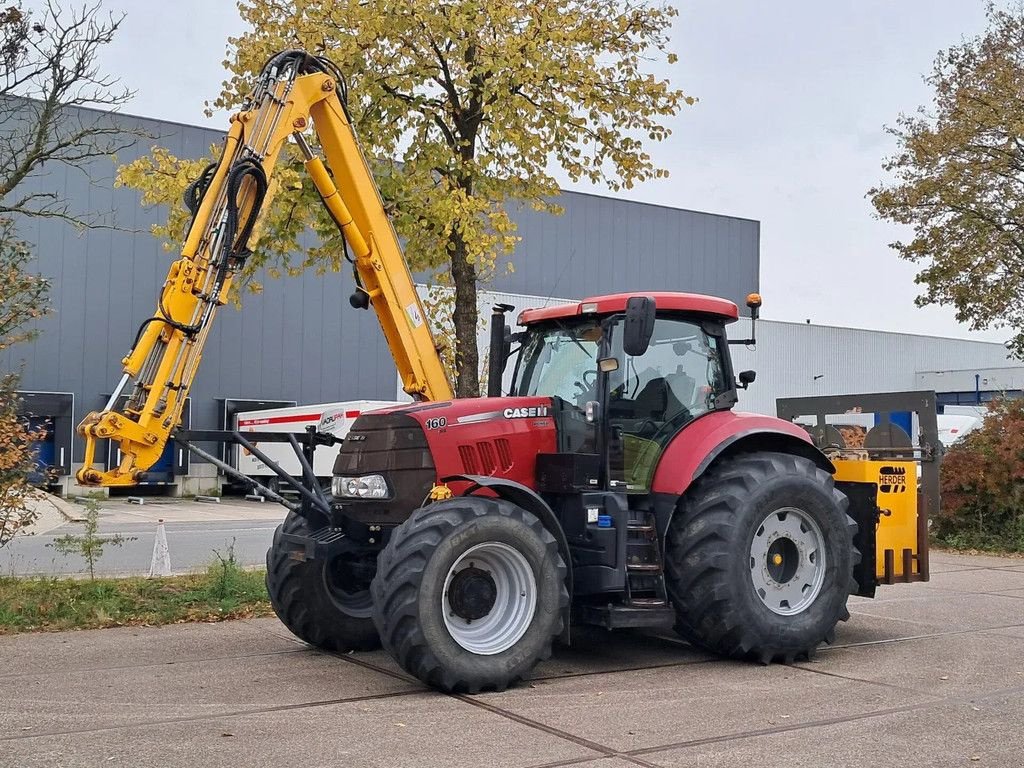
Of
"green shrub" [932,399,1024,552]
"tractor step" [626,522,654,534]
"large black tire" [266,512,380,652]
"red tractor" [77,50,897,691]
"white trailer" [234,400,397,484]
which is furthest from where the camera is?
"white trailer" [234,400,397,484]

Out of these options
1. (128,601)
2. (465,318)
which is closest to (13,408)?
(128,601)

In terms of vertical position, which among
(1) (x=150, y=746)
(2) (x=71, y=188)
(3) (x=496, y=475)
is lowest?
(1) (x=150, y=746)

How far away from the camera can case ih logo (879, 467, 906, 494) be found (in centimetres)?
1018

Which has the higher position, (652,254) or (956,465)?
(652,254)

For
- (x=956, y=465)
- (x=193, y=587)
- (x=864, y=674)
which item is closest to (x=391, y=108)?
(x=193, y=587)

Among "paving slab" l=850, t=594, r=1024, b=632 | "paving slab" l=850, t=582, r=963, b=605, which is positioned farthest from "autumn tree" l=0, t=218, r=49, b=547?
"paving slab" l=850, t=582, r=963, b=605

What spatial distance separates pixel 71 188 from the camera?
108 feet

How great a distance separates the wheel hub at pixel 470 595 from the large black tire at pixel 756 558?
1.56 metres

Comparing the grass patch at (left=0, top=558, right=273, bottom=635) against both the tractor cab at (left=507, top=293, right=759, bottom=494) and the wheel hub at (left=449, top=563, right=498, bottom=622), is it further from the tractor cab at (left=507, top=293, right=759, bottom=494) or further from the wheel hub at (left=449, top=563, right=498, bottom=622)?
the wheel hub at (left=449, top=563, right=498, bottom=622)

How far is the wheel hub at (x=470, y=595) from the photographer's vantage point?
762 centimetres

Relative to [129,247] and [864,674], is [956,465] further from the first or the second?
[129,247]

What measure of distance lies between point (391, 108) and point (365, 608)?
5.84m

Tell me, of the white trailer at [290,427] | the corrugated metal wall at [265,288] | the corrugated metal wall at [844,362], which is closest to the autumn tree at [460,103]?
the white trailer at [290,427]

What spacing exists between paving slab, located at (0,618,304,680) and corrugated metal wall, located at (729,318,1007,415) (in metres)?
31.2
